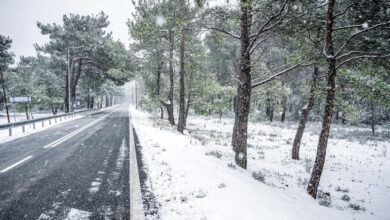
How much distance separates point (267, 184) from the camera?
831 centimetres

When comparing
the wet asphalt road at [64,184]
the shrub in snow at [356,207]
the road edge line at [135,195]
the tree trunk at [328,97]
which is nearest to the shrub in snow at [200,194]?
the road edge line at [135,195]

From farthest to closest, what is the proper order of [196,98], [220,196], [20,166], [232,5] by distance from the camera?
[196,98], [232,5], [20,166], [220,196]

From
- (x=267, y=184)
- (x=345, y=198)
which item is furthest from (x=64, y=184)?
(x=345, y=198)

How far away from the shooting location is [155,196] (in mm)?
5066

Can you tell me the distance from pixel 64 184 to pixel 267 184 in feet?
19.9

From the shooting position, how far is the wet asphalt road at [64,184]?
14.1 feet

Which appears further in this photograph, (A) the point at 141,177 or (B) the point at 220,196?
(A) the point at 141,177

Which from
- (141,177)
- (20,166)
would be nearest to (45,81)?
(20,166)

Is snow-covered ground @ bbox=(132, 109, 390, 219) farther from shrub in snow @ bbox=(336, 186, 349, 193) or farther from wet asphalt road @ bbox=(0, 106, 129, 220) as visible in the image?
wet asphalt road @ bbox=(0, 106, 129, 220)

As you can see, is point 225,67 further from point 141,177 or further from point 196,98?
point 141,177

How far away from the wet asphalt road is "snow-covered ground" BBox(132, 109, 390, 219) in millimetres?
855

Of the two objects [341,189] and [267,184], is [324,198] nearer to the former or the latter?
[341,189]

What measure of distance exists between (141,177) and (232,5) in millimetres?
6414

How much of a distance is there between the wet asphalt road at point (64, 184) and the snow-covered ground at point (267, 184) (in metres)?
0.85
